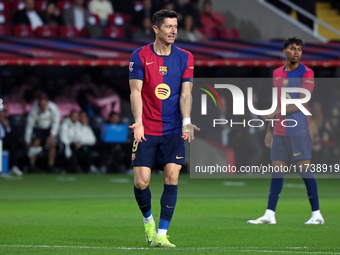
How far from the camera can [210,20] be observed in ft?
87.6

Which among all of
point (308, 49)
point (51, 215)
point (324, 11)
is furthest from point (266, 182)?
point (324, 11)

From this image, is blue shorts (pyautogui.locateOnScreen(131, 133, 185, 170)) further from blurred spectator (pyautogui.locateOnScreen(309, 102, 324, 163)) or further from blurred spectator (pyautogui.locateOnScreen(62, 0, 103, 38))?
blurred spectator (pyautogui.locateOnScreen(62, 0, 103, 38))

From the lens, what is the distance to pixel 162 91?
357 inches

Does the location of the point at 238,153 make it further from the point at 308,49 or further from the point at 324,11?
the point at 324,11

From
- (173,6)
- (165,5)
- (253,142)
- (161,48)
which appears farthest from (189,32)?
(161,48)

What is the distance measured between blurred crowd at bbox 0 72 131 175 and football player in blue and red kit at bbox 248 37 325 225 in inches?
444

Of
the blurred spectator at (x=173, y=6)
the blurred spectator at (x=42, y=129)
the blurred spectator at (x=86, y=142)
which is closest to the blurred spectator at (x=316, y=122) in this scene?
the blurred spectator at (x=173, y=6)

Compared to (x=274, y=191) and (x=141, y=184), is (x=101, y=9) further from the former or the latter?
(x=141, y=184)

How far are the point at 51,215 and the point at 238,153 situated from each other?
9.75 meters

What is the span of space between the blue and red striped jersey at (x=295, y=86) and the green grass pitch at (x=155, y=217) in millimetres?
1195

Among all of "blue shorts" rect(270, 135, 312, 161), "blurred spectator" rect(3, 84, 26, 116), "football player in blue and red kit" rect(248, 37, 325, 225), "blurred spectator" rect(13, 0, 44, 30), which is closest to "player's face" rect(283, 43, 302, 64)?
"football player in blue and red kit" rect(248, 37, 325, 225)

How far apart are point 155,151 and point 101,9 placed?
16698mm

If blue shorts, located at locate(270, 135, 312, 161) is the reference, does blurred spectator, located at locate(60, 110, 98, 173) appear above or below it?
below

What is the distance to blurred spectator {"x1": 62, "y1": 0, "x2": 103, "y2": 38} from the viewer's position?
79.6ft
